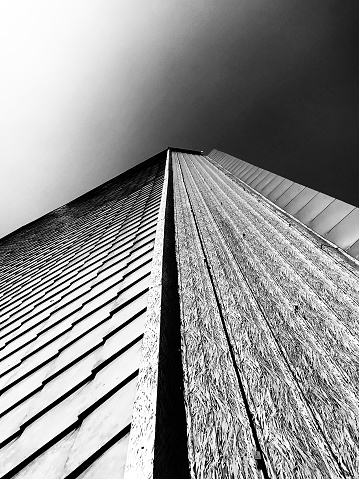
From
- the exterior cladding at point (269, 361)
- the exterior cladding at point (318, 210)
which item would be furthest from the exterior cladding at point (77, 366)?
the exterior cladding at point (318, 210)

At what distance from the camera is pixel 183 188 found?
6.21m

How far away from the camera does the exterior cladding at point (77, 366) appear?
55.3 inches

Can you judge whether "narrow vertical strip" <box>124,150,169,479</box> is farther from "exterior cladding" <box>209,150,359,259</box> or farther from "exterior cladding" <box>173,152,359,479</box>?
"exterior cladding" <box>209,150,359,259</box>

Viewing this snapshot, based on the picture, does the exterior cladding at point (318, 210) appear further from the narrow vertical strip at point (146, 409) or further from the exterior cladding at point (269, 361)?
the narrow vertical strip at point (146, 409)

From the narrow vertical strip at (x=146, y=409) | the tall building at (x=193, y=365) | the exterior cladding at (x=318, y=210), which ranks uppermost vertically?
the narrow vertical strip at (x=146, y=409)

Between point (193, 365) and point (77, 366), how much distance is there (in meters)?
1.02

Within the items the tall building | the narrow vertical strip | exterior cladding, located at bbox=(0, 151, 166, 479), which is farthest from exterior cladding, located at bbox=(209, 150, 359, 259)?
the narrow vertical strip

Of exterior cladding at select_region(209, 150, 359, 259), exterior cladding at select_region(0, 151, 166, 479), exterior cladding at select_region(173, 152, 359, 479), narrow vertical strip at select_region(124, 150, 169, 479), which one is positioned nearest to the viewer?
narrow vertical strip at select_region(124, 150, 169, 479)

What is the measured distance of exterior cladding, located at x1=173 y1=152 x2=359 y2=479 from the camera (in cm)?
99

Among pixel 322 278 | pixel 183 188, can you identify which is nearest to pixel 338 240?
pixel 322 278

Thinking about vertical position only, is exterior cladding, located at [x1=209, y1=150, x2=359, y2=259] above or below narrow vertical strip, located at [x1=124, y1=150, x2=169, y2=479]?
below

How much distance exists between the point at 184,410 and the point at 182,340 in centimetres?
41

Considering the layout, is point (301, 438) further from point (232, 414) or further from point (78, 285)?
point (78, 285)

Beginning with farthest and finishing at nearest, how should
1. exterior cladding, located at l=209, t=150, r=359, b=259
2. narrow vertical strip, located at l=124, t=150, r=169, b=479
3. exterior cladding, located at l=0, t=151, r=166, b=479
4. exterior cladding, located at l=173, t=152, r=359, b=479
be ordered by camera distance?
exterior cladding, located at l=209, t=150, r=359, b=259
exterior cladding, located at l=0, t=151, r=166, b=479
exterior cladding, located at l=173, t=152, r=359, b=479
narrow vertical strip, located at l=124, t=150, r=169, b=479
